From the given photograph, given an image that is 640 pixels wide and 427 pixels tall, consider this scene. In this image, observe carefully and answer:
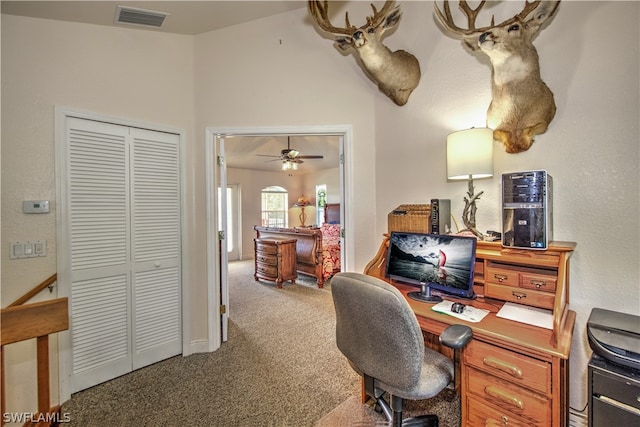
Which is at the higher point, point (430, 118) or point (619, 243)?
point (430, 118)

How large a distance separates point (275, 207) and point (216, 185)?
214 inches

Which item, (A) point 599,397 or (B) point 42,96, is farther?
(B) point 42,96

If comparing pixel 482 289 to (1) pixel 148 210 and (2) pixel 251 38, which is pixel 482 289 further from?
(2) pixel 251 38

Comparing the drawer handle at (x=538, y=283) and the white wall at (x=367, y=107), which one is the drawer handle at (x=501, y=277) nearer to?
the drawer handle at (x=538, y=283)

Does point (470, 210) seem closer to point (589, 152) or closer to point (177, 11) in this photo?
point (589, 152)

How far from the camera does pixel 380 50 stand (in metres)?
1.98

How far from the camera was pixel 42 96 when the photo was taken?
186 cm

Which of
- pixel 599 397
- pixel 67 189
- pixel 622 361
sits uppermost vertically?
pixel 67 189

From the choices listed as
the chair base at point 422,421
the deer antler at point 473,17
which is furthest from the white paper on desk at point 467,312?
the deer antler at point 473,17

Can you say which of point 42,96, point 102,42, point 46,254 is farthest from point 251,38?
point 46,254

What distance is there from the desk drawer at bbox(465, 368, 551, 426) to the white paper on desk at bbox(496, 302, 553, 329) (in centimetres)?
30

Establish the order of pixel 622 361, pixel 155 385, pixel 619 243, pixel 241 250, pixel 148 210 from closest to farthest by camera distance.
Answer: pixel 622 361 < pixel 619 243 < pixel 155 385 < pixel 148 210 < pixel 241 250

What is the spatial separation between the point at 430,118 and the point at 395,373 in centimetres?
177

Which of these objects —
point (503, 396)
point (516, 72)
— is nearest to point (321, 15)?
point (516, 72)
